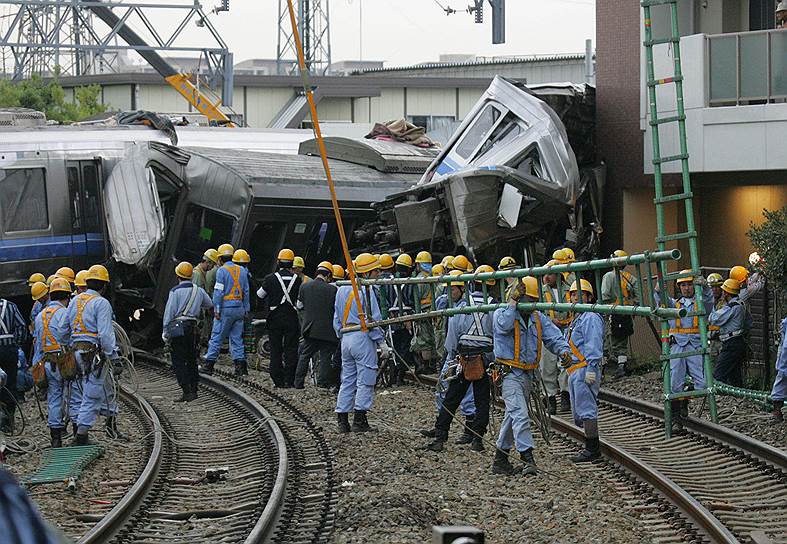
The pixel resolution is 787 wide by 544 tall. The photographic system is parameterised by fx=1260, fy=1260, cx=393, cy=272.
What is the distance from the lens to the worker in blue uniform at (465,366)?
11414 millimetres

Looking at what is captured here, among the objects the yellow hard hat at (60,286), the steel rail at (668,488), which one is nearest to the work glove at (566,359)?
the steel rail at (668,488)

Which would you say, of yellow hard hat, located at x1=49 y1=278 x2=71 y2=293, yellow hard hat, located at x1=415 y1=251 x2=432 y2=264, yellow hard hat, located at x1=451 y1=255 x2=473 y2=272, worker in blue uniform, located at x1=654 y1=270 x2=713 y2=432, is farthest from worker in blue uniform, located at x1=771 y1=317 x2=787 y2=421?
yellow hard hat, located at x1=49 y1=278 x2=71 y2=293

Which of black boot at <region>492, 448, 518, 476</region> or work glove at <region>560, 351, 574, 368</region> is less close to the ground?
work glove at <region>560, 351, 574, 368</region>

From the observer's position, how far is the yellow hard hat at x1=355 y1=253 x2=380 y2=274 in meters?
14.1

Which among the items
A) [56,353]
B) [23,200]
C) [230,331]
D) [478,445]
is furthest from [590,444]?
[23,200]

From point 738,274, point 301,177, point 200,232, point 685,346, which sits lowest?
point 685,346

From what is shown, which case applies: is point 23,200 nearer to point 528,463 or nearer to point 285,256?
point 285,256

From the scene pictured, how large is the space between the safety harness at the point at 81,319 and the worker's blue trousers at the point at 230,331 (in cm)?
562

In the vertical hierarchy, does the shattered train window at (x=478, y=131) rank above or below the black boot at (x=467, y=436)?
above

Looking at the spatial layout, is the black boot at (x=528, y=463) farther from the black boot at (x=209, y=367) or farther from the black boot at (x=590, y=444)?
the black boot at (x=209, y=367)

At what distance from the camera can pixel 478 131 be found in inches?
816

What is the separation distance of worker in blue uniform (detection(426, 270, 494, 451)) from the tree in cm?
3521

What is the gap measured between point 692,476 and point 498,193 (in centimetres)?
902

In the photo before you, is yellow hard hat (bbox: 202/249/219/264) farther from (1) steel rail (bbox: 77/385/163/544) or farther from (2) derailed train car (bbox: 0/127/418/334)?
(1) steel rail (bbox: 77/385/163/544)
